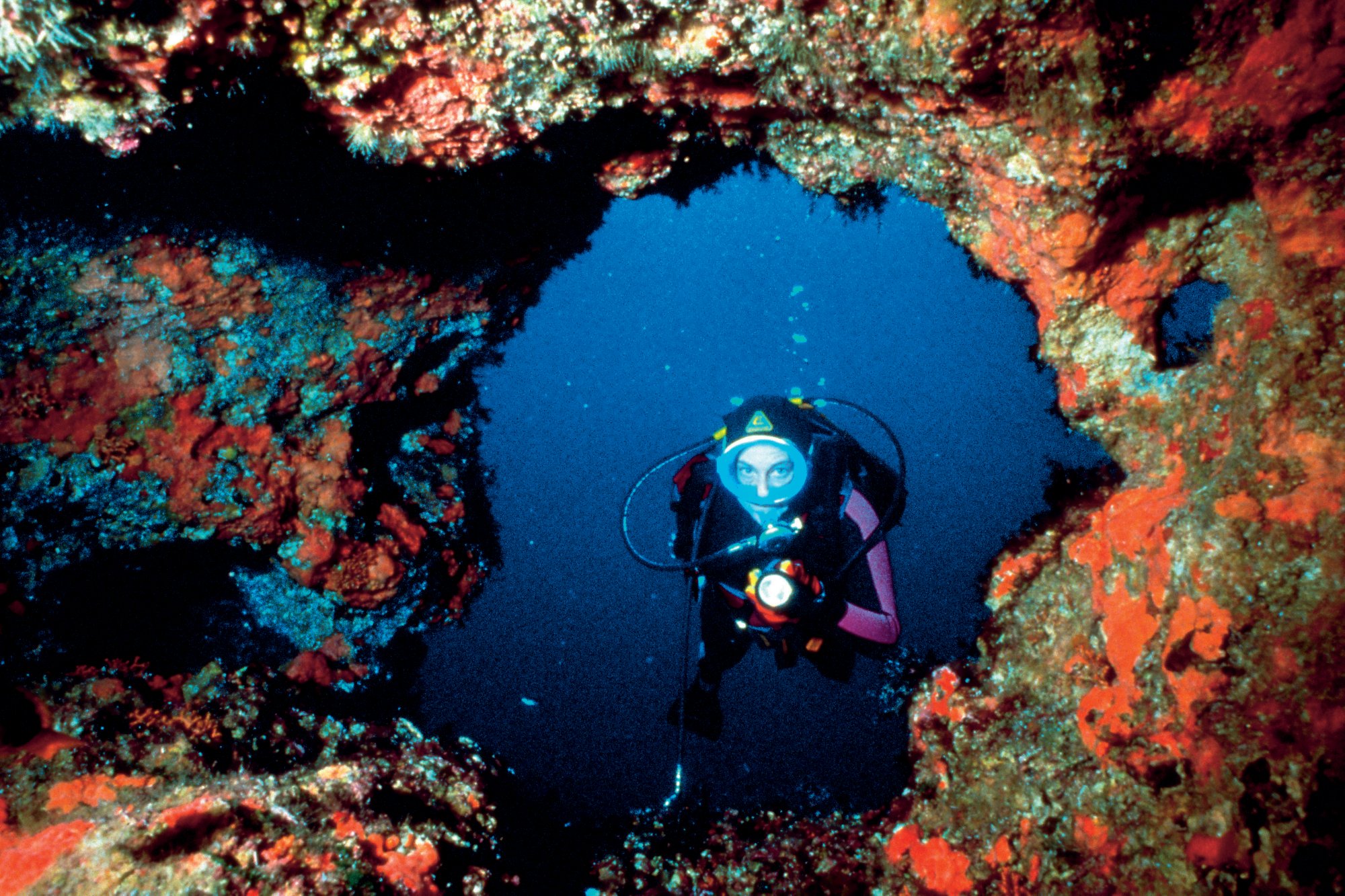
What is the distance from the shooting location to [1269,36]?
163 centimetres

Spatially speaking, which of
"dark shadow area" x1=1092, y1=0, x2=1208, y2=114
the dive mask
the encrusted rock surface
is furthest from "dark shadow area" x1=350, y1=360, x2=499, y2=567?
"dark shadow area" x1=1092, y1=0, x2=1208, y2=114

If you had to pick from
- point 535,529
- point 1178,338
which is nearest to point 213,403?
point 1178,338

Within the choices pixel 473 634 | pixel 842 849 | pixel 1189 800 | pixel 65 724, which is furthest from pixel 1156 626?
pixel 473 634

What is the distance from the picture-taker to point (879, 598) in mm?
4512

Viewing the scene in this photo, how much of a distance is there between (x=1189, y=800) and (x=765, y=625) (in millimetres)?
2330

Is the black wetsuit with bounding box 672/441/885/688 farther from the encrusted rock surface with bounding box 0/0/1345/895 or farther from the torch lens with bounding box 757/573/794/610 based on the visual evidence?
the encrusted rock surface with bounding box 0/0/1345/895

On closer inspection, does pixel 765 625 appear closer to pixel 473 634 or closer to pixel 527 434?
pixel 473 634

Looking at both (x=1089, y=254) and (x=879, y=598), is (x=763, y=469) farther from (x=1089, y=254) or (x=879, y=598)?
(x=1089, y=254)

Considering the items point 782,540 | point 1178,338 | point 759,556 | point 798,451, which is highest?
point 798,451

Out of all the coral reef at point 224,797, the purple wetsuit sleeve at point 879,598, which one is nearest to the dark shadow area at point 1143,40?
the purple wetsuit sleeve at point 879,598

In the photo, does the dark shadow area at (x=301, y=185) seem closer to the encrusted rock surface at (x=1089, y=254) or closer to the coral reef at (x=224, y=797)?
the encrusted rock surface at (x=1089, y=254)

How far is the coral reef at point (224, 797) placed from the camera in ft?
6.66

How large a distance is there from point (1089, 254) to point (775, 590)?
2313 millimetres

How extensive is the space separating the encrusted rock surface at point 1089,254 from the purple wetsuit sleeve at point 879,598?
1.33m
